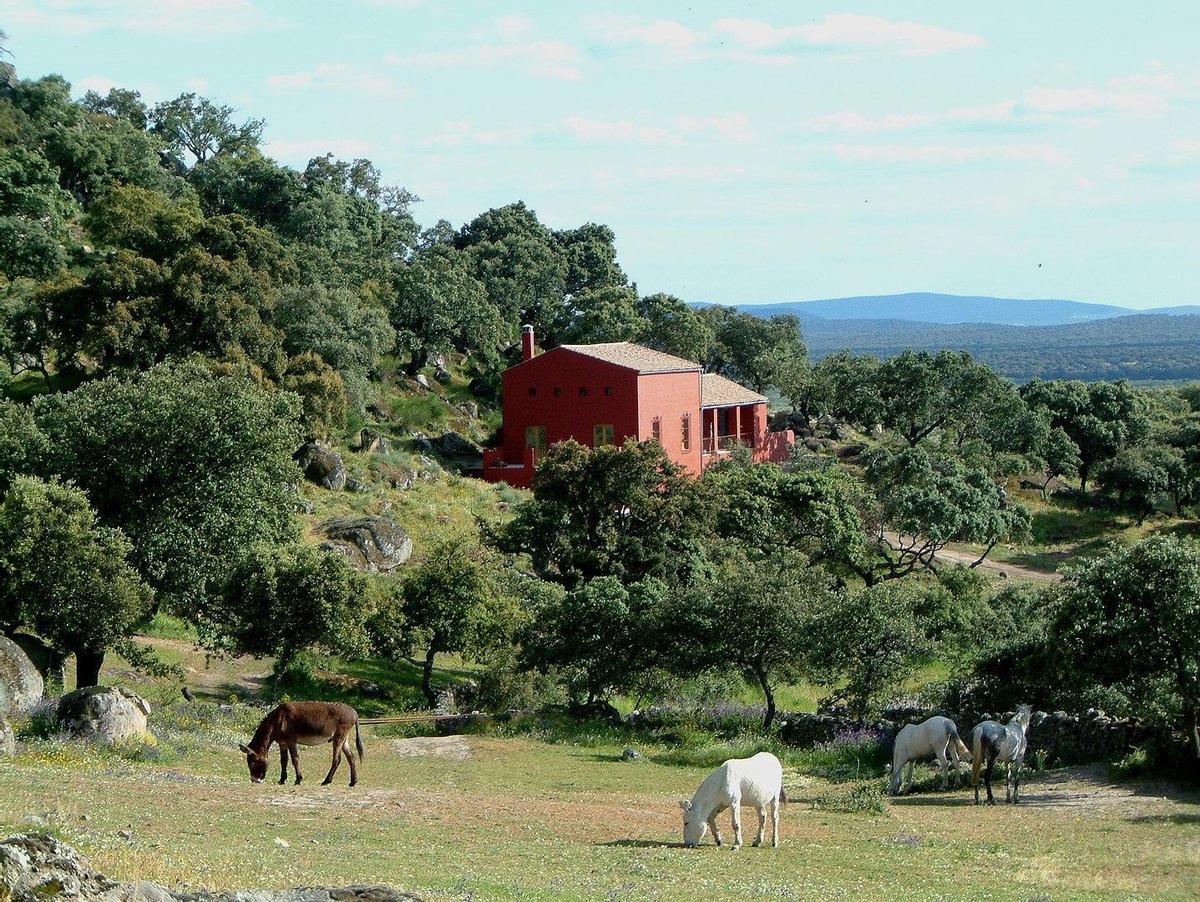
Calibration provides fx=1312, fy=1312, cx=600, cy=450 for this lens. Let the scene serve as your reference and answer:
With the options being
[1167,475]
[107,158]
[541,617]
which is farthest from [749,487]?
[107,158]

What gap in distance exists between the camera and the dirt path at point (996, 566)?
60344mm

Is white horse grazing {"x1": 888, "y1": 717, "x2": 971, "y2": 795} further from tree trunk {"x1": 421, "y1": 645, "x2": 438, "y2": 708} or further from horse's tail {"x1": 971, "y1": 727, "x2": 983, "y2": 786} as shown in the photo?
tree trunk {"x1": 421, "y1": 645, "x2": 438, "y2": 708}

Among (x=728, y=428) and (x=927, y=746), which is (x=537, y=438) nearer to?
(x=728, y=428)

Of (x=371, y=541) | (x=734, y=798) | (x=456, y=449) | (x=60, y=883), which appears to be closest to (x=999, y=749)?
(x=734, y=798)

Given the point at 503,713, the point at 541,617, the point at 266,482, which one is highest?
the point at 266,482

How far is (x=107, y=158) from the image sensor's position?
86188 mm

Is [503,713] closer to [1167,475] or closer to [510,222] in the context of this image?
[1167,475]

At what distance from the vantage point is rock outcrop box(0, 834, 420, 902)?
9383mm

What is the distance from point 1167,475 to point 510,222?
5531 centimetres

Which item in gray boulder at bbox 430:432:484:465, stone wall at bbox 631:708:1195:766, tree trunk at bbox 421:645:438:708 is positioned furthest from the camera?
gray boulder at bbox 430:432:484:465

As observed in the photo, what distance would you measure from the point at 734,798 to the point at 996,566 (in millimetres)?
47895

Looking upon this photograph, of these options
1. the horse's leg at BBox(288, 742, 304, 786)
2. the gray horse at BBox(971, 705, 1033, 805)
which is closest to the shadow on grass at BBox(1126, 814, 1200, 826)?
the gray horse at BBox(971, 705, 1033, 805)

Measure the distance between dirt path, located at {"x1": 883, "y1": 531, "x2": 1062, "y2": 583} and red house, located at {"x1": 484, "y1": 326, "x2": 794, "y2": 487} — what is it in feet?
39.9

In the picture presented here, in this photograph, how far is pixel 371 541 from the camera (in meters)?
49.1
